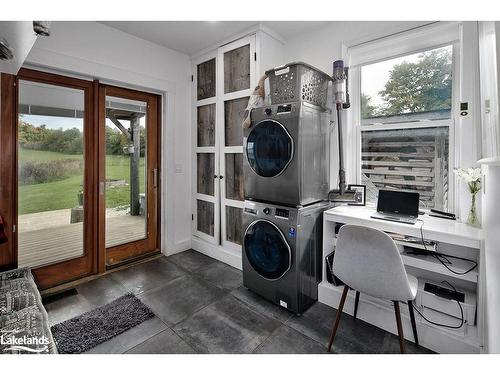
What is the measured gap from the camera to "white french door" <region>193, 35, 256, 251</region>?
9.50 feet

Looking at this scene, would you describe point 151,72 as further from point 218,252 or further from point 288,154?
point 218,252

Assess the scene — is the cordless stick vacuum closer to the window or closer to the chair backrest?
the window

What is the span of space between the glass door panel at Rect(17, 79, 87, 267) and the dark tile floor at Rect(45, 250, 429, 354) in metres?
0.55

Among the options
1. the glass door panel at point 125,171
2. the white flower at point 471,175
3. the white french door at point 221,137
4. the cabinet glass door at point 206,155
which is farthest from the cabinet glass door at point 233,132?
the white flower at point 471,175

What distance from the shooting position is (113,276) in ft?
9.12

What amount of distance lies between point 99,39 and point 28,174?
5.11 ft

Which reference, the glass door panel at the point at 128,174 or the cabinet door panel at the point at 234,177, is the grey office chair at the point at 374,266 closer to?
the cabinet door panel at the point at 234,177

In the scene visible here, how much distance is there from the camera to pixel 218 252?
3.21 m

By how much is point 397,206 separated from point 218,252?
210 cm

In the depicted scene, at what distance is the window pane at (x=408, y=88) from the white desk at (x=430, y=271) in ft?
3.04

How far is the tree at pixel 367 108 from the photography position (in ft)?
8.15

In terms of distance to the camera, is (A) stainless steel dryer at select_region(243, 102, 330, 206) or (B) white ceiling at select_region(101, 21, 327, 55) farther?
(B) white ceiling at select_region(101, 21, 327, 55)

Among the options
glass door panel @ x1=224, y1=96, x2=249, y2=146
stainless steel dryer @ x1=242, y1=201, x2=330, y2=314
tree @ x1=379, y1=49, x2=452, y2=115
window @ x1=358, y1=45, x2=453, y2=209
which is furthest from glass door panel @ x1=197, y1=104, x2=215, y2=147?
tree @ x1=379, y1=49, x2=452, y2=115

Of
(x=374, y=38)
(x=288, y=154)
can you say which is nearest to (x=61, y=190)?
(x=288, y=154)
